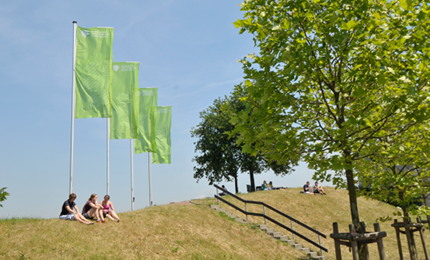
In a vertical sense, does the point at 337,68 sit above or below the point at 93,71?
below

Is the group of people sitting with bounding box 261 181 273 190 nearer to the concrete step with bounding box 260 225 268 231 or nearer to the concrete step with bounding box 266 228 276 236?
the concrete step with bounding box 260 225 268 231

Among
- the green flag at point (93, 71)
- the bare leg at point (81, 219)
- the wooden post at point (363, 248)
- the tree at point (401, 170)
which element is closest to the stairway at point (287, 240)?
the tree at point (401, 170)

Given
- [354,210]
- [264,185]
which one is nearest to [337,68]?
[354,210]

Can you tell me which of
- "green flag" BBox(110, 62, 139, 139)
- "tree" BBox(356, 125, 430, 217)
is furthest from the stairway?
"green flag" BBox(110, 62, 139, 139)

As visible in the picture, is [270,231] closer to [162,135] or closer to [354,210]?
[354,210]

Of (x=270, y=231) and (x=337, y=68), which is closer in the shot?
(x=337, y=68)

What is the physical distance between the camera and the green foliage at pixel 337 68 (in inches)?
326

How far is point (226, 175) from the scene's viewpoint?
131 ft

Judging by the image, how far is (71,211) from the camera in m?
17.1

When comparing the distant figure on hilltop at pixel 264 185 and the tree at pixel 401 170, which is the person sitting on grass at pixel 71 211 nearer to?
the tree at pixel 401 170

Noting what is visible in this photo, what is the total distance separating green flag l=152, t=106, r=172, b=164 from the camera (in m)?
33.4

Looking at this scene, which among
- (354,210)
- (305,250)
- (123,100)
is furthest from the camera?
(123,100)

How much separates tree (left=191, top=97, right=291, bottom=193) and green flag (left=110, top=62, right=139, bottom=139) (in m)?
12.3

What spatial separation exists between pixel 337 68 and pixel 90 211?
45.2 ft
